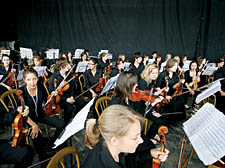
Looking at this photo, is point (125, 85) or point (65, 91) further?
point (65, 91)

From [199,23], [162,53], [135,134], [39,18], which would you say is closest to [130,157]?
[135,134]

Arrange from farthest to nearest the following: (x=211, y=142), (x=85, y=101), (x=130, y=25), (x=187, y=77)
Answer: (x=130, y=25), (x=187, y=77), (x=85, y=101), (x=211, y=142)

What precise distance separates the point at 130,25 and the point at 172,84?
4.15m

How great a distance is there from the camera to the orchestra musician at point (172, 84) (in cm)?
298

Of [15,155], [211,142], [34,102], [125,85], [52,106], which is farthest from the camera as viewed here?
[52,106]

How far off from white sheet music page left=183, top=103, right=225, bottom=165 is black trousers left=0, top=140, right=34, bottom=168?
146cm

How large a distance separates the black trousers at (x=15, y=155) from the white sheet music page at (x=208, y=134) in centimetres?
146

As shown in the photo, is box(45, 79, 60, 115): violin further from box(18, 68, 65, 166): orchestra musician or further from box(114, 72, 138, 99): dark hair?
box(114, 72, 138, 99): dark hair

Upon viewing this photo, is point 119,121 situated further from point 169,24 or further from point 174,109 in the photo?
point 169,24

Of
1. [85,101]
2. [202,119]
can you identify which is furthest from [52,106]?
[202,119]

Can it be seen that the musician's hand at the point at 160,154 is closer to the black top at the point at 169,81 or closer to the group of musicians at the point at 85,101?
the group of musicians at the point at 85,101

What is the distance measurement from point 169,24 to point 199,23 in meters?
1.05

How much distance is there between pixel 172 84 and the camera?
3168 mm

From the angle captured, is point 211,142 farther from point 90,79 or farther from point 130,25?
point 130,25
